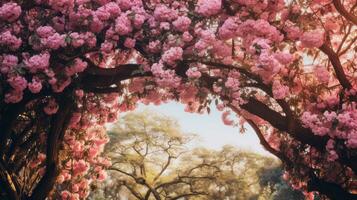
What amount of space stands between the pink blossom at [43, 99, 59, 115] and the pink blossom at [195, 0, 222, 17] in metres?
4.52

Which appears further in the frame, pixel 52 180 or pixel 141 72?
pixel 52 180

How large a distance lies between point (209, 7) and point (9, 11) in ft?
11.2

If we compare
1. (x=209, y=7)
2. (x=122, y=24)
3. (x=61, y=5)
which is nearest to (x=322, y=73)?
(x=209, y=7)

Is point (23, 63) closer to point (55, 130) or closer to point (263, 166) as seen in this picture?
point (55, 130)

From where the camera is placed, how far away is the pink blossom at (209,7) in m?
8.38

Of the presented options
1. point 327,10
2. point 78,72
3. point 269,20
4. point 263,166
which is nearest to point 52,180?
point 78,72

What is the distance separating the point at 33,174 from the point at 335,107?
7782 millimetres

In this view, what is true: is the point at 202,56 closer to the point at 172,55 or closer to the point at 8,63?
→ the point at 172,55

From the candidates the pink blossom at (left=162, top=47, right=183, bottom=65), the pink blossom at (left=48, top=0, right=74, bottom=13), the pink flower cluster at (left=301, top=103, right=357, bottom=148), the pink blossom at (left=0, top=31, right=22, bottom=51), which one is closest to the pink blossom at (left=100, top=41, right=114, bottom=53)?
the pink blossom at (left=48, top=0, right=74, bottom=13)

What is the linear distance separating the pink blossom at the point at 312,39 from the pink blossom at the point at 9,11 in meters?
4.85

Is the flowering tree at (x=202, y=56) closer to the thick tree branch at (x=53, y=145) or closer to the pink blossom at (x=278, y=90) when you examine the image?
the pink blossom at (x=278, y=90)

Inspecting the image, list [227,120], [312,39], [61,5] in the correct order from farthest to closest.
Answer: [227,120] → [61,5] → [312,39]

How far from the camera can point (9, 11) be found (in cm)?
880

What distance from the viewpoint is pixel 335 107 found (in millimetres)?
9812
